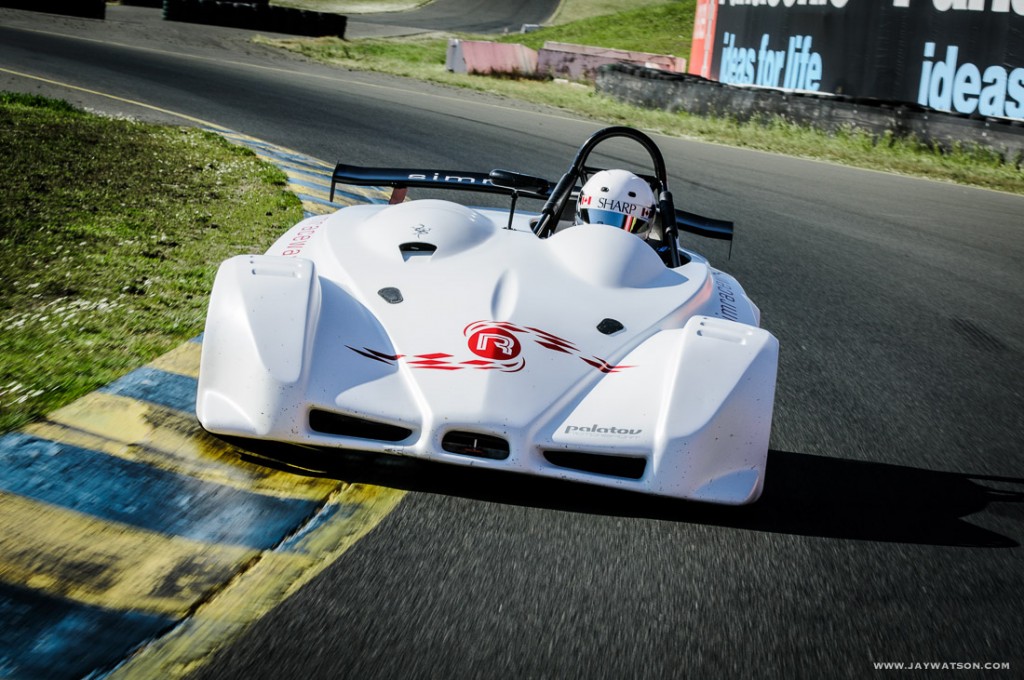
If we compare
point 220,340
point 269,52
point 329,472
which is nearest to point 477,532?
point 329,472

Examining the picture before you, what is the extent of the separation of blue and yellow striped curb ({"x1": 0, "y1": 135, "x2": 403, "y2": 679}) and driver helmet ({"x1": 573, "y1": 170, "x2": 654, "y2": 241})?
7.13ft

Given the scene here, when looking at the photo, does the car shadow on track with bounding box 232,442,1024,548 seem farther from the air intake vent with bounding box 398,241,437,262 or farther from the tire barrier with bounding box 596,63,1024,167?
the tire barrier with bounding box 596,63,1024,167

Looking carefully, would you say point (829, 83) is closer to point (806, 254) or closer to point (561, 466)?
point (806, 254)

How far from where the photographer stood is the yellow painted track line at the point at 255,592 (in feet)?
8.44

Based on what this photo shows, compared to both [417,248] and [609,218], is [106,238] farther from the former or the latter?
[609,218]

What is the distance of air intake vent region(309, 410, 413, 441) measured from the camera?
3.62 meters

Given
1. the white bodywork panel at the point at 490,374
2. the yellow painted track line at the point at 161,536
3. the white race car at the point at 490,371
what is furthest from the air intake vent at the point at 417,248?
the yellow painted track line at the point at 161,536

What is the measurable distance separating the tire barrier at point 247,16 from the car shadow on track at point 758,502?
27.0 m

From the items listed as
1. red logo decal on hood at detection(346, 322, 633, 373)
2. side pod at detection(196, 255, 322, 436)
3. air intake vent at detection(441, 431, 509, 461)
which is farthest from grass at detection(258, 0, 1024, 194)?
side pod at detection(196, 255, 322, 436)

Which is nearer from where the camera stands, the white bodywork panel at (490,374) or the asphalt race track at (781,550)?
the asphalt race track at (781,550)

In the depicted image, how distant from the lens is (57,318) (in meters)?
5.19

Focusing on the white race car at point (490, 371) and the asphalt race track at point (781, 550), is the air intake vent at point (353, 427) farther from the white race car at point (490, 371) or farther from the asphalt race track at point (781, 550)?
the asphalt race track at point (781, 550)

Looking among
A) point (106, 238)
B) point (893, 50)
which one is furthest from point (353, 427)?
point (893, 50)

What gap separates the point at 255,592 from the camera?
9.64ft
